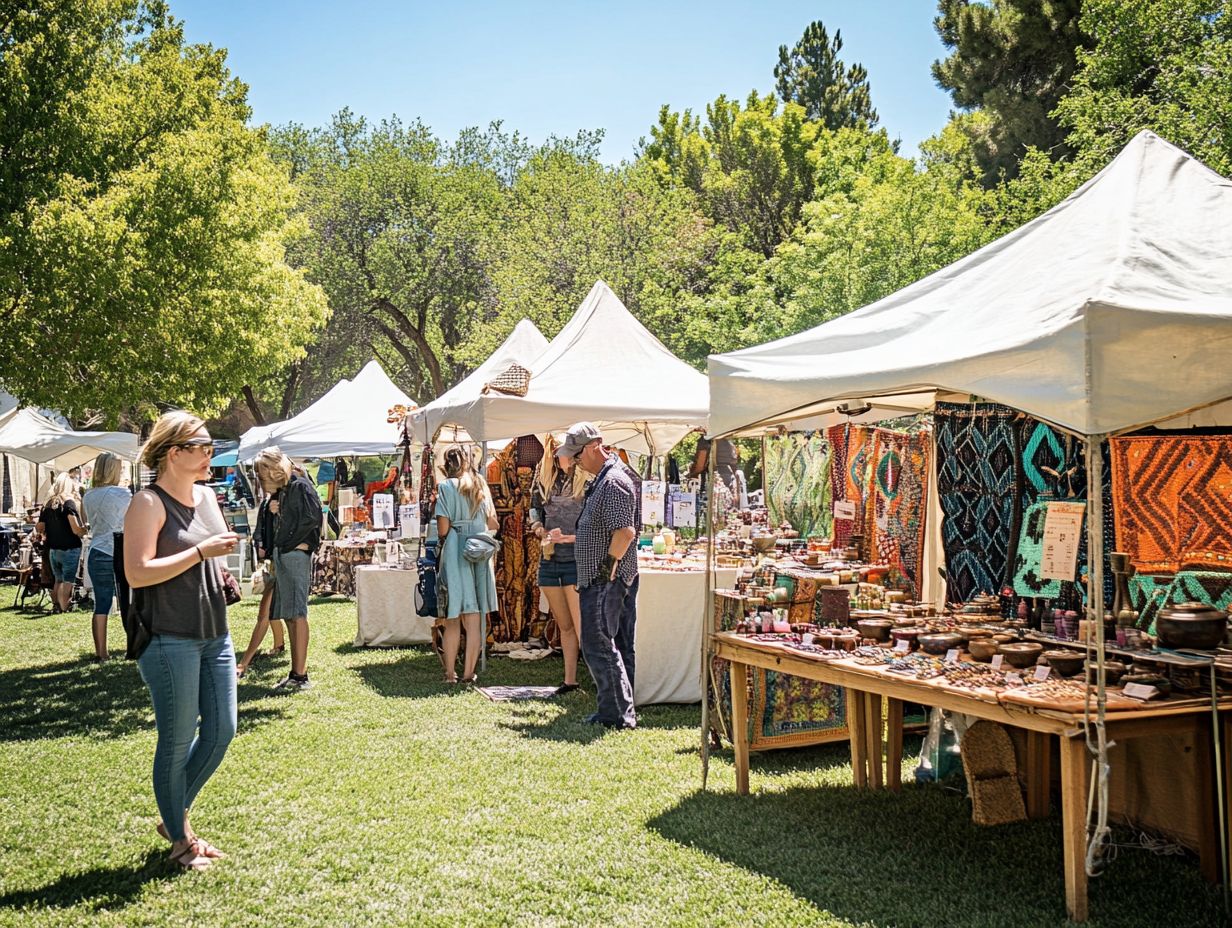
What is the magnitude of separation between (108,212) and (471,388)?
12.6ft

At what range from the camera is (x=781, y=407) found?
484 cm

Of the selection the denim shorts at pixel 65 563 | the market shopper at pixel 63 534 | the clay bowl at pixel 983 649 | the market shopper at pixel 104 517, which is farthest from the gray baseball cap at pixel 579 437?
the denim shorts at pixel 65 563

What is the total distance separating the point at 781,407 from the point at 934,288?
0.93 m

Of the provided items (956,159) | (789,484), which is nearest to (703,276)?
(956,159)

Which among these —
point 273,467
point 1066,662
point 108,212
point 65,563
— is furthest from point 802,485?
point 65,563

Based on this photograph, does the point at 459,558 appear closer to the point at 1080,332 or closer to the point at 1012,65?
the point at 1080,332

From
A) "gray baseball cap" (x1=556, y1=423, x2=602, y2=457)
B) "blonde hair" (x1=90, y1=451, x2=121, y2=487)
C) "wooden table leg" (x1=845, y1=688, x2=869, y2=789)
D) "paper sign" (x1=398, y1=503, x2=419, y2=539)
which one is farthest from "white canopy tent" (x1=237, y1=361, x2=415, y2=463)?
"wooden table leg" (x1=845, y1=688, x2=869, y2=789)

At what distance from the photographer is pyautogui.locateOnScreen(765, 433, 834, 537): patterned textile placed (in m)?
9.73

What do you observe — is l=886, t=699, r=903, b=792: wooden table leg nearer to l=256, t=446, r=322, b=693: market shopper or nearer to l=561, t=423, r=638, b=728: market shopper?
l=561, t=423, r=638, b=728: market shopper

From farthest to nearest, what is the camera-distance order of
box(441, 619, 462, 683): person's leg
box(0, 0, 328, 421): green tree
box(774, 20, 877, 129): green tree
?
box(774, 20, 877, 129): green tree < box(0, 0, 328, 421): green tree < box(441, 619, 462, 683): person's leg

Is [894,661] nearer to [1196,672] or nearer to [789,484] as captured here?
[1196,672]

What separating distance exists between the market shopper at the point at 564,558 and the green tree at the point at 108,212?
512 centimetres

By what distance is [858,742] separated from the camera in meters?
5.42

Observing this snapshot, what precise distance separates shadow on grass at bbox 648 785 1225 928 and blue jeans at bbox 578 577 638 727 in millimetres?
1462
